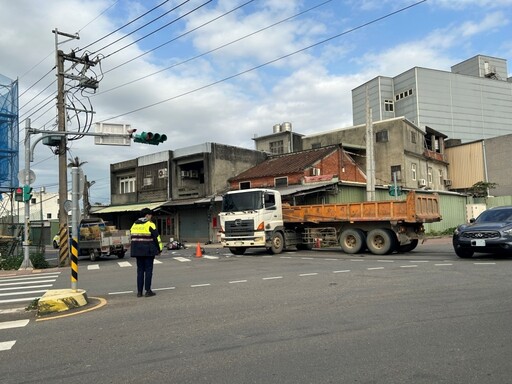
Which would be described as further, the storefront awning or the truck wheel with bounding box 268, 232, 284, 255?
the storefront awning

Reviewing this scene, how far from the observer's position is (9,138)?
24.1 m

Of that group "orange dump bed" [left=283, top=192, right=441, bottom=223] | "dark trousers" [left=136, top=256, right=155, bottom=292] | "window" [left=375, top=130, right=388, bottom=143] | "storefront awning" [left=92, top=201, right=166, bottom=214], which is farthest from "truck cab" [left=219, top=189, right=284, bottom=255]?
"window" [left=375, top=130, right=388, bottom=143]

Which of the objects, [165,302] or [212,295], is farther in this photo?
[212,295]

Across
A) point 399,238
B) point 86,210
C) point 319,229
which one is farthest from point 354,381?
point 86,210

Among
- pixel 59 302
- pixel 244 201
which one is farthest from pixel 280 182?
pixel 59 302

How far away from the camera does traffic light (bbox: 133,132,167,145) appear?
17.3 m

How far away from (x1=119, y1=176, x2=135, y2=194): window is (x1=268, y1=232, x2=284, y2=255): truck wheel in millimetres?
26190

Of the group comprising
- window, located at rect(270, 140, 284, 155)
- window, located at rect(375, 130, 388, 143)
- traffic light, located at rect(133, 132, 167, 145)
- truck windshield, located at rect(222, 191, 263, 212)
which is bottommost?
truck windshield, located at rect(222, 191, 263, 212)

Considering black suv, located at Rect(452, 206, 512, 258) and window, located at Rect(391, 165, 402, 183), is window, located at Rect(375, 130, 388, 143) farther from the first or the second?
black suv, located at Rect(452, 206, 512, 258)

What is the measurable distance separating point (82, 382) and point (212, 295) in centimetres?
482

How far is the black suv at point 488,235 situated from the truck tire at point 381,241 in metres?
3.44

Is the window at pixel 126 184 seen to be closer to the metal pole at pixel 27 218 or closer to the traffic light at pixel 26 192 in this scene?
the metal pole at pixel 27 218

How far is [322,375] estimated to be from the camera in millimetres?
4426

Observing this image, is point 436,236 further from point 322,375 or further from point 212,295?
point 322,375
